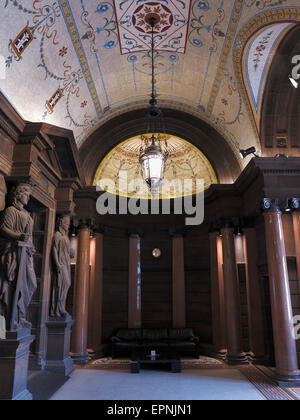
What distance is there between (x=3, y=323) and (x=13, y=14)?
539 cm

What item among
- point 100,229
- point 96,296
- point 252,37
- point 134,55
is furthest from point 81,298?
point 252,37

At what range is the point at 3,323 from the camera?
17.3 feet

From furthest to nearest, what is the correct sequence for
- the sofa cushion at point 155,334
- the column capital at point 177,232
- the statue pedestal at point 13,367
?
the column capital at point 177,232 < the sofa cushion at point 155,334 < the statue pedestal at point 13,367

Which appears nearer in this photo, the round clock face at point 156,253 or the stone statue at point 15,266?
the stone statue at point 15,266

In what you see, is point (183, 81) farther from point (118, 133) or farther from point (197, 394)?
point (197, 394)

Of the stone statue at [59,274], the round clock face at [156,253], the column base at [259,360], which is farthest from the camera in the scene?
the round clock face at [156,253]

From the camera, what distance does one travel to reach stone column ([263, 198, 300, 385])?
723 centimetres

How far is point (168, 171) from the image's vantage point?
43.1ft

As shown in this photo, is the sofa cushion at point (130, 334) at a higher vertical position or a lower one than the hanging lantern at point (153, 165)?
lower

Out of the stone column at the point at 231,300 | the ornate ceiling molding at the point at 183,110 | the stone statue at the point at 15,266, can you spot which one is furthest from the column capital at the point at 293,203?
the stone statue at the point at 15,266

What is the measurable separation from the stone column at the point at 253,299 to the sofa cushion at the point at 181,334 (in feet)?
7.06

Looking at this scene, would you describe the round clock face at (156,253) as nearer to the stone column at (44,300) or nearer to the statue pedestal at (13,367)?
the stone column at (44,300)

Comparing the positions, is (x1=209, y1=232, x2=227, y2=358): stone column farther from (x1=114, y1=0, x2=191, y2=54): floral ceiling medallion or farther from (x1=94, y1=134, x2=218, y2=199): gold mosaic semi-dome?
(x1=114, y1=0, x2=191, y2=54): floral ceiling medallion

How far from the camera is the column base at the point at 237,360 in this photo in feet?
30.2
